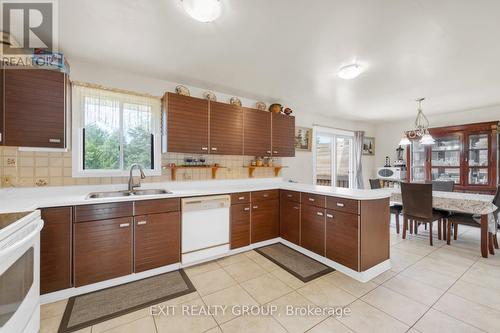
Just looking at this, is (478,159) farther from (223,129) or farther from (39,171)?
(39,171)

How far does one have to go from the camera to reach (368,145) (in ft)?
19.8

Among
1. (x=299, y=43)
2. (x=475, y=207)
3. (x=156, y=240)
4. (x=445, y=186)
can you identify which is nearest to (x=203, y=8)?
(x=299, y=43)

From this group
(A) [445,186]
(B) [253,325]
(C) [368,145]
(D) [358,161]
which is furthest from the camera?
(C) [368,145]

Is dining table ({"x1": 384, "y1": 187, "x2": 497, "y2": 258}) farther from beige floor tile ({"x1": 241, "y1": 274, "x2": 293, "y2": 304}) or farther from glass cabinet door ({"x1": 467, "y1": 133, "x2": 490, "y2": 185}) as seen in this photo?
beige floor tile ({"x1": 241, "y1": 274, "x2": 293, "y2": 304})

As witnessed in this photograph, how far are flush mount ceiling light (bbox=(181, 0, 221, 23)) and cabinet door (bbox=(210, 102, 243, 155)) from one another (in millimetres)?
1501

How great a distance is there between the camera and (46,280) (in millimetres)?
1844

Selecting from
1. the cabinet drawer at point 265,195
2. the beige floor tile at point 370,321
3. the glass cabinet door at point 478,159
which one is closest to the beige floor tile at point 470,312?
the beige floor tile at point 370,321

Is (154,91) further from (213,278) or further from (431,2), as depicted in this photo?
(431,2)

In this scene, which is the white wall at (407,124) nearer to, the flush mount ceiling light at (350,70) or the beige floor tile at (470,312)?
the flush mount ceiling light at (350,70)

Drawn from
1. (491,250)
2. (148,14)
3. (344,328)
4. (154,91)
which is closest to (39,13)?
(148,14)

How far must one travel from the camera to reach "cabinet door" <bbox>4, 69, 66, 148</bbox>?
1949 mm

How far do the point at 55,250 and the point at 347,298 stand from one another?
2620 mm

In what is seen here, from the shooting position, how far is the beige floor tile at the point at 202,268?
239 cm

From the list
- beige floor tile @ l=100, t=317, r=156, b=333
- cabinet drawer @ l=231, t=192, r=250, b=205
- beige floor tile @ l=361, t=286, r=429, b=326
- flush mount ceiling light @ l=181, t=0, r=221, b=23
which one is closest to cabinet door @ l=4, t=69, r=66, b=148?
flush mount ceiling light @ l=181, t=0, r=221, b=23
